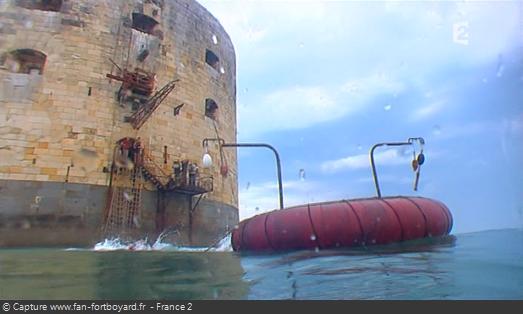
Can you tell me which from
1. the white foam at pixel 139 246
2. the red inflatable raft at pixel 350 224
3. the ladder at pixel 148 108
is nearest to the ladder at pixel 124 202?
the white foam at pixel 139 246

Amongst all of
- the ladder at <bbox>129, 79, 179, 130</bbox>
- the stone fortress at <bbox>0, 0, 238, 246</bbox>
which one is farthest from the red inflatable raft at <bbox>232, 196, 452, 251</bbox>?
the ladder at <bbox>129, 79, 179, 130</bbox>

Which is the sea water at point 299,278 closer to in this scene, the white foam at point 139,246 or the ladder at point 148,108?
the white foam at point 139,246

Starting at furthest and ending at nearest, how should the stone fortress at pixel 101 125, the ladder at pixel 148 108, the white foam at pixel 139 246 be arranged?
the ladder at pixel 148 108
the stone fortress at pixel 101 125
the white foam at pixel 139 246

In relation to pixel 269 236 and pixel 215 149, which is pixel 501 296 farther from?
pixel 215 149

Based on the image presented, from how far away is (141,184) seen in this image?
39.8 ft

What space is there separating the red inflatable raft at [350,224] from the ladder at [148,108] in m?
6.62

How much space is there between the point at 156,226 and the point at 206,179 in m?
2.77

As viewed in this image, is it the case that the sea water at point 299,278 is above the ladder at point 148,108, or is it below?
below

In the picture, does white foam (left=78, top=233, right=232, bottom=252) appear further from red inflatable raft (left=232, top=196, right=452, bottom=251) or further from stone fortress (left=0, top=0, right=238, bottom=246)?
red inflatable raft (left=232, top=196, right=452, bottom=251)

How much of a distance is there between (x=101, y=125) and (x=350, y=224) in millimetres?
8621

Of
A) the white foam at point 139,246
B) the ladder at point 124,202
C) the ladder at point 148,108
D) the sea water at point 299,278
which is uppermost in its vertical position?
the ladder at point 148,108

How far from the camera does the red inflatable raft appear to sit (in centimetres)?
689

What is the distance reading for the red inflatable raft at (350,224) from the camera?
6.89 meters
